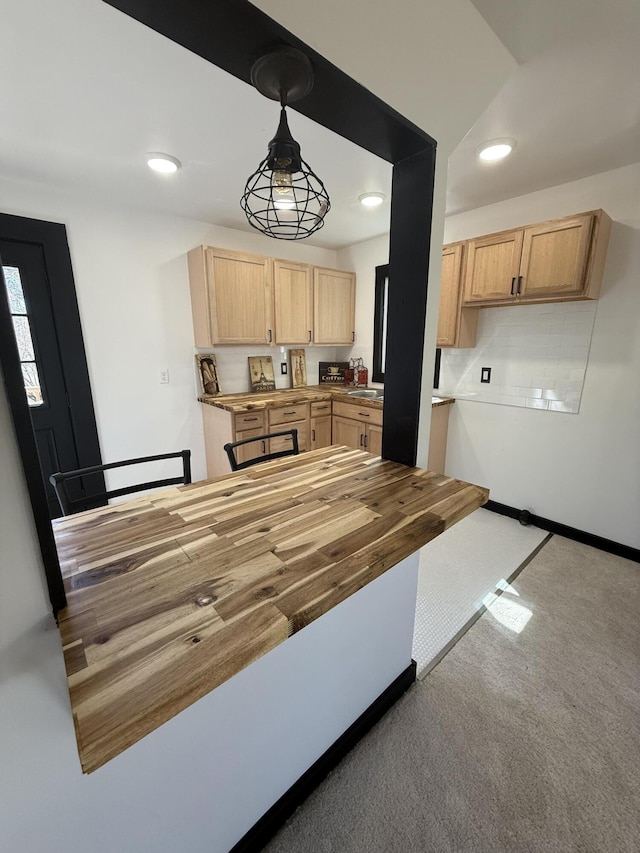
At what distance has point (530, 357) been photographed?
275 centimetres

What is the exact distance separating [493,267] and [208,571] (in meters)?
2.77

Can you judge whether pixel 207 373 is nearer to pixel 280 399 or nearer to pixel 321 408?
pixel 280 399

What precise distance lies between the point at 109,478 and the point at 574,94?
12.0ft

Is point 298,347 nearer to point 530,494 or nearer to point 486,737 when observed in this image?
point 530,494

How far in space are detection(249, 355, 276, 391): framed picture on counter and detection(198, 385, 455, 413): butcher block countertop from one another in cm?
7

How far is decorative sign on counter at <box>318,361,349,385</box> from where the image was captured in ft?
13.3

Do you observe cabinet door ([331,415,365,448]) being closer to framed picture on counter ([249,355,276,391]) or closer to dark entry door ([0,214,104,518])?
framed picture on counter ([249,355,276,391])

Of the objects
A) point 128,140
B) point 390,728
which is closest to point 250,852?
point 390,728

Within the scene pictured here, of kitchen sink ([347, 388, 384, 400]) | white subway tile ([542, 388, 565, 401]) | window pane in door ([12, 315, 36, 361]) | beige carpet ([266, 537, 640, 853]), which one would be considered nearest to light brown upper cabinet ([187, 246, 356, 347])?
kitchen sink ([347, 388, 384, 400])

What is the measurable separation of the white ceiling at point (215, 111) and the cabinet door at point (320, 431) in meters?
1.81

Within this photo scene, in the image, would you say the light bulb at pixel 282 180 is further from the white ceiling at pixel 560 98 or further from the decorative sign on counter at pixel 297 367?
the decorative sign on counter at pixel 297 367

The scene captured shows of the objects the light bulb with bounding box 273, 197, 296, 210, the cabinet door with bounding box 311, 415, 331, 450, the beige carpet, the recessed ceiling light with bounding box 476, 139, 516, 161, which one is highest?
the recessed ceiling light with bounding box 476, 139, 516, 161

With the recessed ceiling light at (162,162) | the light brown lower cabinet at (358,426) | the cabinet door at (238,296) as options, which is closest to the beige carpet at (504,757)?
Result: the light brown lower cabinet at (358,426)

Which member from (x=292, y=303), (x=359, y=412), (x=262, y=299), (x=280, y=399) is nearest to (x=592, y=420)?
(x=359, y=412)
